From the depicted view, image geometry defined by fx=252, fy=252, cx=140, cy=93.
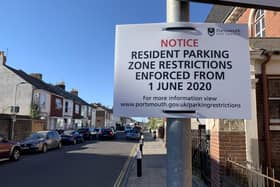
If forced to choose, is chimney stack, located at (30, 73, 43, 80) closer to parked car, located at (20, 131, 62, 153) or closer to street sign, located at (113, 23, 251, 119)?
parked car, located at (20, 131, 62, 153)

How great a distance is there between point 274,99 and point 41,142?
16.5 meters

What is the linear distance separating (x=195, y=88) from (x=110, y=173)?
9961 mm

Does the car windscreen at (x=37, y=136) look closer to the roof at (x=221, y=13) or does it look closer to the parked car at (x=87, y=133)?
the parked car at (x=87, y=133)

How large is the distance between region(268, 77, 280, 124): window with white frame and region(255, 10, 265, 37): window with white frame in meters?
8.95

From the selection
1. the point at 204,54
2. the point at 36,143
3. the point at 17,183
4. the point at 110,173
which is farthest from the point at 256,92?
the point at 36,143

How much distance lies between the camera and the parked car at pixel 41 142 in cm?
1803

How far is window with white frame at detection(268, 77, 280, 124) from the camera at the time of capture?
7.14 meters

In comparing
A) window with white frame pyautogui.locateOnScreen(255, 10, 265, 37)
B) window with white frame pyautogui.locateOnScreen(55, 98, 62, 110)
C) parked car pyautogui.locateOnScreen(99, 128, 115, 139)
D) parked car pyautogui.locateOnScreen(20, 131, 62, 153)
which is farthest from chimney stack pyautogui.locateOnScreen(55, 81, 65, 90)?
window with white frame pyautogui.locateOnScreen(255, 10, 265, 37)

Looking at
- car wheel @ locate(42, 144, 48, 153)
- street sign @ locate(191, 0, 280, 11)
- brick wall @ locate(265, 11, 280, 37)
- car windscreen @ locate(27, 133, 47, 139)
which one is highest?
brick wall @ locate(265, 11, 280, 37)

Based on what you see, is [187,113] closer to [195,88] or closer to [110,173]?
[195,88]

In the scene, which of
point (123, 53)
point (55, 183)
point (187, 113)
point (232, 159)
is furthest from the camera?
point (55, 183)

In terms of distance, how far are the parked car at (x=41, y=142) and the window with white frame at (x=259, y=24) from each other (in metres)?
16.7

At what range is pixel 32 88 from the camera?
112 ft

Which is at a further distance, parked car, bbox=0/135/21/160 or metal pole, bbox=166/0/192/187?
parked car, bbox=0/135/21/160
